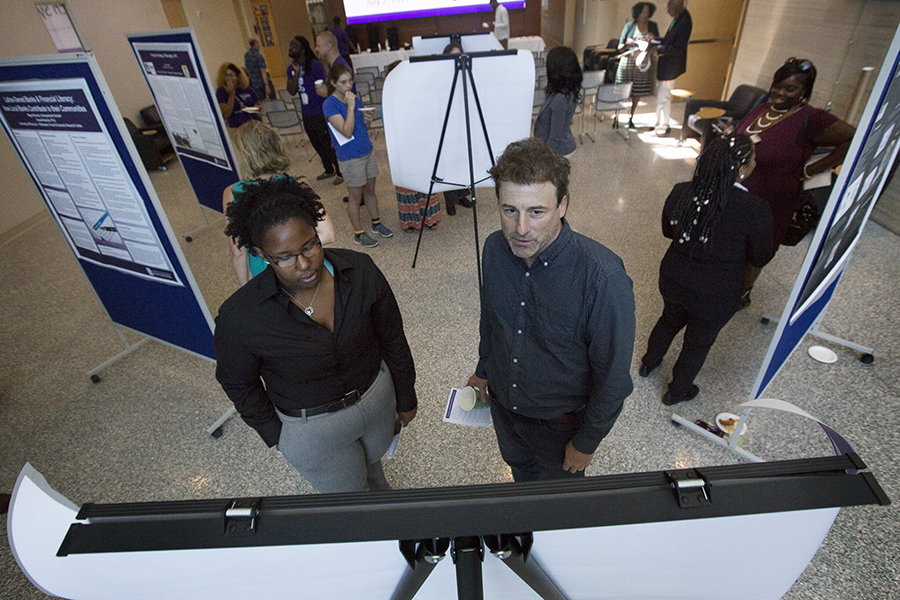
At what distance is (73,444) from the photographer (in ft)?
8.51

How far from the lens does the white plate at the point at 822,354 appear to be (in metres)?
2.69

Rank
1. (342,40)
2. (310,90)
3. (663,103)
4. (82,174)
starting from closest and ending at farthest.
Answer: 1. (82,174)
2. (310,90)
3. (663,103)
4. (342,40)

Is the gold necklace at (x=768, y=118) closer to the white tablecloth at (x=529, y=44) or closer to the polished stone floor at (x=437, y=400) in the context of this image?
the polished stone floor at (x=437, y=400)

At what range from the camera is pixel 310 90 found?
4973mm

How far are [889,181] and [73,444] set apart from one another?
634cm

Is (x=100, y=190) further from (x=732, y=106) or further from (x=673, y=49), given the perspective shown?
(x=673, y=49)

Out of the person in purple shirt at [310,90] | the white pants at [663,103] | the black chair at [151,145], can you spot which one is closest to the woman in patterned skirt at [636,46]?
the white pants at [663,103]

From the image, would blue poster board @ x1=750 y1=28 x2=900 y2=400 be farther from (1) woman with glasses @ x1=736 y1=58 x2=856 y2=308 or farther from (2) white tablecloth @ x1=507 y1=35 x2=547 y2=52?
(2) white tablecloth @ x1=507 y1=35 x2=547 y2=52

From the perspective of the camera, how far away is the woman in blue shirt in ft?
11.8

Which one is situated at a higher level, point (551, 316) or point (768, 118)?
point (768, 118)

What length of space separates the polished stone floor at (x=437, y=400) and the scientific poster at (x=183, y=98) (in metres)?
1.04

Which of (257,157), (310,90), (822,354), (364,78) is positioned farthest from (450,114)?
(364,78)

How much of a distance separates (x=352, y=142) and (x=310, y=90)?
1.67 m

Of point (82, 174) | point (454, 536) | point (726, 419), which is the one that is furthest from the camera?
point (726, 419)
